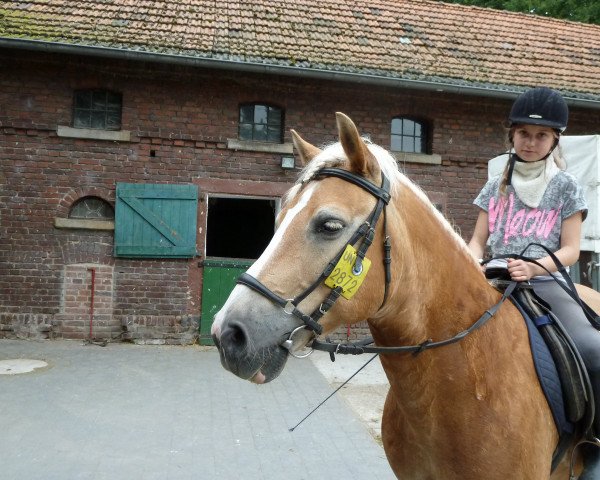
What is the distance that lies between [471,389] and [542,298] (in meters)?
0.74

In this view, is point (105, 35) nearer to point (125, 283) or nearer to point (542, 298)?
point (125, 283)

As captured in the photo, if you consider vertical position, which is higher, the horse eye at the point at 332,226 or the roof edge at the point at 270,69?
the roof edge at the point at 270,69

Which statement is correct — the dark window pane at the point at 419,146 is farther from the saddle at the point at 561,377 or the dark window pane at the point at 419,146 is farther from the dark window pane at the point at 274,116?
the saddle at the point at 561,377

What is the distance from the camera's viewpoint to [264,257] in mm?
1833

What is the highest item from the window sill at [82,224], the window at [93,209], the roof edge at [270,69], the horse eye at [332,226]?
the roof edge at [270,69]

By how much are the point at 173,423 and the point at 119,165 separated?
17.0 ft

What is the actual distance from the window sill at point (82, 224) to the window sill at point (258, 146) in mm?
2574

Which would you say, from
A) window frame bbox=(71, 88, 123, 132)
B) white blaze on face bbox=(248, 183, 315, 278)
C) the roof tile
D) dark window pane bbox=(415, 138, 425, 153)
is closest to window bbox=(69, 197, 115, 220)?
window frame bbox=(71, 88, 123, 132)

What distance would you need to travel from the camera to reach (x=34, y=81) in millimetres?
8953

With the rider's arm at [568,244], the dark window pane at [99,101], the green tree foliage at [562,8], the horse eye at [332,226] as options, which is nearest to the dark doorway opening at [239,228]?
the dark window pane at [99,101]

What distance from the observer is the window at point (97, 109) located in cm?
927

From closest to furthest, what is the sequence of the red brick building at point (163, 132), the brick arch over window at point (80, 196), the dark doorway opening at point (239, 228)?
the red brick building at point (163, 132), the brick arch over window at point (80, 196), the dark doorway opening at point (239, 228)

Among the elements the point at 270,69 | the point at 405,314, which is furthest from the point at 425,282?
the point at 270,69

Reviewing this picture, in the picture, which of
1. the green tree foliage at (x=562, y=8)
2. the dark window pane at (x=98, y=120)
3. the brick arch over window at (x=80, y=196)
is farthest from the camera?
the green tree foliage at (x=562, y=8)
